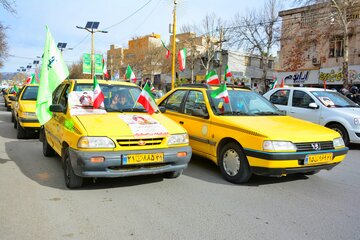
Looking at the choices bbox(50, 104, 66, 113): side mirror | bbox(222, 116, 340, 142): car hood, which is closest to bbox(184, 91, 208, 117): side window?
bbox(222, 116, 340, 142): car hood

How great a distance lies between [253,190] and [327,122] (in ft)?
16.7

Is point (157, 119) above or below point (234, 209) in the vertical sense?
above

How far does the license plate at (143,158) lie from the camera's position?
4.49 metres

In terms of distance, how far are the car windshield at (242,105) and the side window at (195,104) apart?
0.19 metres

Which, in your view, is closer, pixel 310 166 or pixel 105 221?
pixel 105 221

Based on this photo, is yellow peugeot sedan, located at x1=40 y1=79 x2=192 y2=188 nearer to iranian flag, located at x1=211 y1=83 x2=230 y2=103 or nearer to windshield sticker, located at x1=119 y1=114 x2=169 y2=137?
windshield sticker, located at x1=119 y1=114 x2=169 y2=137

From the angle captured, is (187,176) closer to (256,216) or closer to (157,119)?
(157,119)

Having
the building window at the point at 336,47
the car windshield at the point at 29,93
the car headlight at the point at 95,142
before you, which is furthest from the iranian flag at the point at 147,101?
the building window at the point at 336,47

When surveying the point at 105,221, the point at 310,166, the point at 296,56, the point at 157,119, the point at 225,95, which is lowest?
the point at 105,221

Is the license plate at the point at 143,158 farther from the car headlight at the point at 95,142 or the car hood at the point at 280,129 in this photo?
the car hood at the point at 280,129

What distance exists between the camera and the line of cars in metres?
4.48

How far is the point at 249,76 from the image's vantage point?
46.0m

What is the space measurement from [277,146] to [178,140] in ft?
4.70

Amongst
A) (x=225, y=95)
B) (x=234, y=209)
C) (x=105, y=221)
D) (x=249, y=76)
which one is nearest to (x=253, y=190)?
(x=234, y=209)
